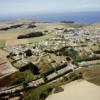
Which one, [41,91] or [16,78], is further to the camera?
[16,78]

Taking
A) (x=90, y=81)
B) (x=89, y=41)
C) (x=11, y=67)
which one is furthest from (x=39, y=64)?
(x=89, y=41)

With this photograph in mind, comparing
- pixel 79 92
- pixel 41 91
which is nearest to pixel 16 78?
pixel 41 91

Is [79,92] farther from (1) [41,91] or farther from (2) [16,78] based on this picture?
(2) [16,78]

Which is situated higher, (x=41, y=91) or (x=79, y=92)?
(x=79, y=92)

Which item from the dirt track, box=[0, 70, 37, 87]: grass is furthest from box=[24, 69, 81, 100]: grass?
box=[0, 70, 37, 87]: grass

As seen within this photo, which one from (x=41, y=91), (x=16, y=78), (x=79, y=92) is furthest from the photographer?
(x=16, y=78)

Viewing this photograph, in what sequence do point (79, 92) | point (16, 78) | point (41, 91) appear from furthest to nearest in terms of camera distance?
point (16, 78), point (41, 91), point (79, 92)

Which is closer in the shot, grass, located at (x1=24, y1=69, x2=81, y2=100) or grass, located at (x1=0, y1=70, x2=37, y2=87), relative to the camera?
grass, located at (x1=24, y1=69, x2=81, y2=100)

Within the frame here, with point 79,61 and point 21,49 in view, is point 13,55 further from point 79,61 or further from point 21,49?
point 79,61

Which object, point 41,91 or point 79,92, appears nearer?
point 79,92

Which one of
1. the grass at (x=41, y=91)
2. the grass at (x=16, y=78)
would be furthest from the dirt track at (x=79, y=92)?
the grass at (x=16, y=78)

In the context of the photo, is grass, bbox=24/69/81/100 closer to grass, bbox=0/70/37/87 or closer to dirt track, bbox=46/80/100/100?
dirt track, bbox=46/80/100/100
